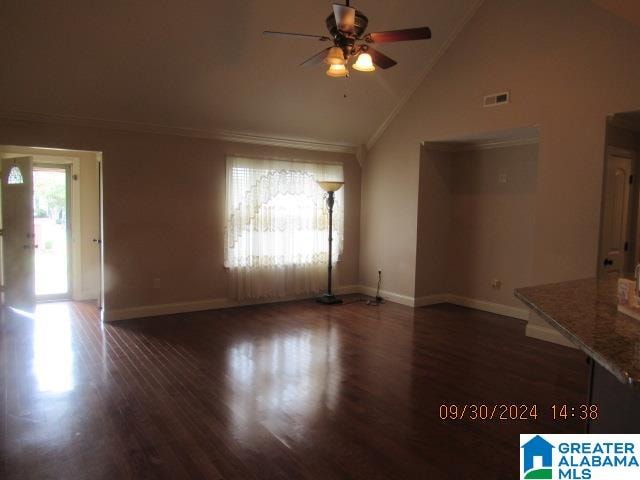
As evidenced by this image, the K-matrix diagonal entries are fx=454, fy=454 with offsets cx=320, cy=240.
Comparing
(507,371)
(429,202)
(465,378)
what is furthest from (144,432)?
(429,202)

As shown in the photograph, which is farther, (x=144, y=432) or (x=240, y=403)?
(x=240, y=403)

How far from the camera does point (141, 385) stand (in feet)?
11.7

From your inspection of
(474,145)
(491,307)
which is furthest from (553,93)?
(491,307)

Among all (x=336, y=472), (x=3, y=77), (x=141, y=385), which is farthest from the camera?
(x=3, y=77)

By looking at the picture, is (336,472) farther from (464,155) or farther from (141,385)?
(464,155)

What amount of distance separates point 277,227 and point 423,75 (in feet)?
9.34

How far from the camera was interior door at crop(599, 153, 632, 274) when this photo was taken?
449 centimetres

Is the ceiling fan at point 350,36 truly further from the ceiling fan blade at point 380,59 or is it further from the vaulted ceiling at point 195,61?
the vaulted ceiling at point 195,61

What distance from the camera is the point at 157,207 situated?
565cm

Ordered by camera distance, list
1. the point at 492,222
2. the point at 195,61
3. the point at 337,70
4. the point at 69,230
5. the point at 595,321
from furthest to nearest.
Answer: the point at 69,230 → the point at 492,222 → the point at 195,61 → the point at 337,70 → the point at 595,321

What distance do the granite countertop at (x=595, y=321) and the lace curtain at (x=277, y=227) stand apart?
14.4ft

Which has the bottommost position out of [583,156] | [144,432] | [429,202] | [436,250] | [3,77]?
[144,432]

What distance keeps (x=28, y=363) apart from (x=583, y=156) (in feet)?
18.1

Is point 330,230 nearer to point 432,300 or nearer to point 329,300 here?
point 329,300
